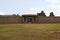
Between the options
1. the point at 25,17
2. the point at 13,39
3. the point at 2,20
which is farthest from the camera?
the point at 25,17

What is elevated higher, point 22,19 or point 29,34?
point 22,19

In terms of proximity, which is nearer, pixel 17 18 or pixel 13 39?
pixel 13 39

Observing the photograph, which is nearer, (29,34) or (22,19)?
(29,34)

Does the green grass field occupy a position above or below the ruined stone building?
below

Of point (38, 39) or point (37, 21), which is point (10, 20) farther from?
point (38, 39)

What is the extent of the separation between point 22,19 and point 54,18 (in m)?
11.1

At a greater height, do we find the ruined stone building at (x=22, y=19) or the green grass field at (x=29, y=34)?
the ruined stone building at (x=22, y=19)

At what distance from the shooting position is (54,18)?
64125 mm

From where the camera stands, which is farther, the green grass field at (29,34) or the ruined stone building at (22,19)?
the ruined stone building at (22,19)

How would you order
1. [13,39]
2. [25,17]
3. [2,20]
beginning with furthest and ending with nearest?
[25,17] < [2,20] < [13,39]

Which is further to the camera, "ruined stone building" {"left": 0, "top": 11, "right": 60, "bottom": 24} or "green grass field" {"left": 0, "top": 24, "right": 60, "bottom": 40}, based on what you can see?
"ruined stone building" {"left": 0, "top": 11, "right": 60, "bottom": 24}

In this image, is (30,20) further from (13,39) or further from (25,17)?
(13,39)

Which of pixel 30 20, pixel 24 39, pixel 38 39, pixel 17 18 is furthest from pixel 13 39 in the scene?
pixel 30 20

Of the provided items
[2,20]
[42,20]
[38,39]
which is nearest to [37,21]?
[42,20]
